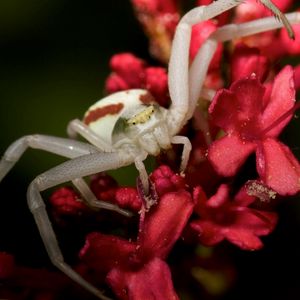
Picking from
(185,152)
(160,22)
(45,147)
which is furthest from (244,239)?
(160,22)

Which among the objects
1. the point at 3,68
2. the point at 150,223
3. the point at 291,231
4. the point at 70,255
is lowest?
the point at 291,231

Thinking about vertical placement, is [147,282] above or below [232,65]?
below

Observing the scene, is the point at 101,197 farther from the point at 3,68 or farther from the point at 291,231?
the point at 3,68

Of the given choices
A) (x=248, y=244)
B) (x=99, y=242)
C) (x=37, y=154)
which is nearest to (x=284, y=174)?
(x=248, y=244)

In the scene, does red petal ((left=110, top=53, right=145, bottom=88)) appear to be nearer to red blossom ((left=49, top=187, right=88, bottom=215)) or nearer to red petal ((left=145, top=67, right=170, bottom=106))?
red petal ((left=145, top=67, right=170, bottom=106))

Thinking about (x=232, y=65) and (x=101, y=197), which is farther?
(x=232, y=65)

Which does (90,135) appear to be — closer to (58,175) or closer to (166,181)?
(58,175)

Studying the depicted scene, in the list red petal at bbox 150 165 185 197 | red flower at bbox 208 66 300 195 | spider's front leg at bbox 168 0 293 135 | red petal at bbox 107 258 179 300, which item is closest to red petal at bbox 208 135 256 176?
red flower at bbox 208 66 300 195

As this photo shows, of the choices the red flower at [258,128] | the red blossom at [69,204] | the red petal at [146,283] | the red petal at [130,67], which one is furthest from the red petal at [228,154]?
the red petal at [130,67]
